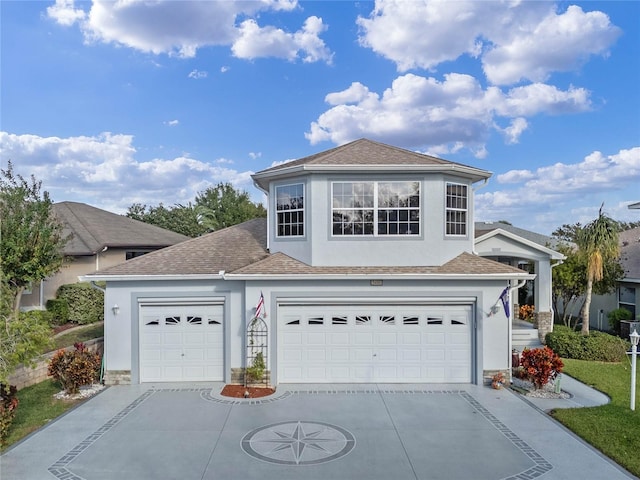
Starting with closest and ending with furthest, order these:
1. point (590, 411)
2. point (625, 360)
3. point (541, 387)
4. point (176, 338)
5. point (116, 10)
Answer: point (590, 411) → point (541, 387) → point (176, 338) → point (116, 10) → point (625, 360)

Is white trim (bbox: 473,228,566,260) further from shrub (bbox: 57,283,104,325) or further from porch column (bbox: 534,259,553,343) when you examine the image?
shrub (bbox: 57,283,104,325)

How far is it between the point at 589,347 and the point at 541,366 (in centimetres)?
506

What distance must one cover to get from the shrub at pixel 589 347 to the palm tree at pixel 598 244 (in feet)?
5.11

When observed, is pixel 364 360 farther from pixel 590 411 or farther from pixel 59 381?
pixel 59 381

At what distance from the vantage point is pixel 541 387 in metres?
11.3

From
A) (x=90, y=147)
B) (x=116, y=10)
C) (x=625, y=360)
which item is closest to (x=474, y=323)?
(x=625, y=360)

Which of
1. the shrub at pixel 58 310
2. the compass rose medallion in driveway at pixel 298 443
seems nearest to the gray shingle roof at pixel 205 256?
the compass rose medallion in driveway at pixel 298 443

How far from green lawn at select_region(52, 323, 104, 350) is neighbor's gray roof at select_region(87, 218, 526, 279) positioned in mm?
5340

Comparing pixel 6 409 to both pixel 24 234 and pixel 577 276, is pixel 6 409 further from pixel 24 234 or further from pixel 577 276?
Result: pixel 577 276

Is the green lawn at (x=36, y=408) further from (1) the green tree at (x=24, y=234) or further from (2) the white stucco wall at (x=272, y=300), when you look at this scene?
(1) the green tree at (x=24, y=234)

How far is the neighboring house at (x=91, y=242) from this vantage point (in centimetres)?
1942

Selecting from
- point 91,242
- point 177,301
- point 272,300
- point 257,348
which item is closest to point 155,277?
point 177,301

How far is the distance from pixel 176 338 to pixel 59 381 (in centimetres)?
316

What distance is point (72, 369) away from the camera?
10.8 m
